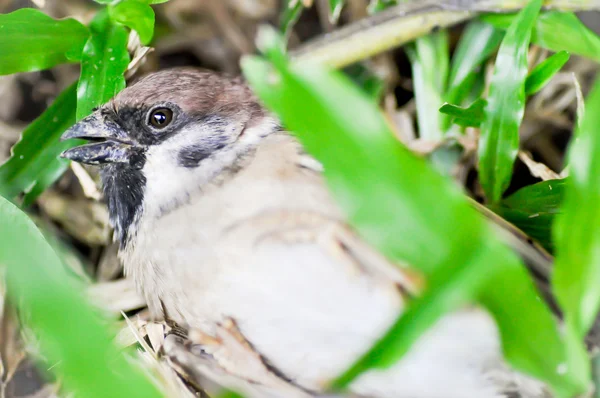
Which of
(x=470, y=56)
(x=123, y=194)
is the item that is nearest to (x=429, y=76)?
(x=470, y=56)

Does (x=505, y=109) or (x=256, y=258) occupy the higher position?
(x=256, y=258)

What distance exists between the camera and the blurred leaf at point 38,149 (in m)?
2.43

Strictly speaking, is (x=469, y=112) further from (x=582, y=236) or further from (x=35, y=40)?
(x=35, y=40)

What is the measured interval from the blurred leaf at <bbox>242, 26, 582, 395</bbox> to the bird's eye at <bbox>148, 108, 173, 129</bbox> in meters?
0.80

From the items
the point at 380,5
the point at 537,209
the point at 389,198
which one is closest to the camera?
the point at 389,198

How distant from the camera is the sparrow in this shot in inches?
68.1

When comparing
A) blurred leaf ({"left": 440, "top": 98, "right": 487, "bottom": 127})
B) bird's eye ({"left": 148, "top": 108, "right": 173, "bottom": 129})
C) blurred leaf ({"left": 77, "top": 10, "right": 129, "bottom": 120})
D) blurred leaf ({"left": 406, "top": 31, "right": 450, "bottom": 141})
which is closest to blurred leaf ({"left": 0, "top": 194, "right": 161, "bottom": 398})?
bird's eye ({"left": 148, "top": 108, "right": 173, "bottom": 129})

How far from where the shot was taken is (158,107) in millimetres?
2088

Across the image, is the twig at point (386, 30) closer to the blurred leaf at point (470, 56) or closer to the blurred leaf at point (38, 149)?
the blurred leaf at point (470, 56)

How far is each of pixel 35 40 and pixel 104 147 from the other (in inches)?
19.5

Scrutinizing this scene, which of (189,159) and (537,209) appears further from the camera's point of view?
(537,209)

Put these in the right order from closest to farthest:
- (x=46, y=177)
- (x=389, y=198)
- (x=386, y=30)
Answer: (x=389, y=198)
(x=46, y=177)
(x=386, y=30)

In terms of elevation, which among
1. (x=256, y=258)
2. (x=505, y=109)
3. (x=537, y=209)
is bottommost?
(x=537, y=209)

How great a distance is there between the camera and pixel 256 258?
5.80 feet
